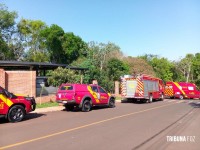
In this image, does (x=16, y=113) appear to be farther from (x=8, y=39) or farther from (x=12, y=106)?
(x=8, y=39)

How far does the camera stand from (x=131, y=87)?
27.6 meters

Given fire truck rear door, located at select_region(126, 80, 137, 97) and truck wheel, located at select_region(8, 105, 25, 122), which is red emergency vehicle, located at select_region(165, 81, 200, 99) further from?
truck wheel, located at select_region(8, 105, 25, 122)

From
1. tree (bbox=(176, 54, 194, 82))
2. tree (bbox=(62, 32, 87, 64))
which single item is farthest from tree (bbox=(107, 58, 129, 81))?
tree (bbox=(176, 54, 194, 82))

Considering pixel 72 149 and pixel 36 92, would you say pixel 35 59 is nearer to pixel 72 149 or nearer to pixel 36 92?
pixel 36 92

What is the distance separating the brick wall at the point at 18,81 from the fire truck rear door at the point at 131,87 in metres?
9.48

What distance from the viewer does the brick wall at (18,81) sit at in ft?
66.7

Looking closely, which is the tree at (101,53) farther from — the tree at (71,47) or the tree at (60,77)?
the tree at (60,77)

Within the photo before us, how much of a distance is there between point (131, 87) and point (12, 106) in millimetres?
15997

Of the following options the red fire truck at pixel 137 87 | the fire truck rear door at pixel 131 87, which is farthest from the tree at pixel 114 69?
the fire truck rear door at pixel 131 87

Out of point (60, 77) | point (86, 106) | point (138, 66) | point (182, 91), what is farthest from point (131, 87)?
point (138, 66)

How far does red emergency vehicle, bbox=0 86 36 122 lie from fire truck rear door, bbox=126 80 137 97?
49.0 feet

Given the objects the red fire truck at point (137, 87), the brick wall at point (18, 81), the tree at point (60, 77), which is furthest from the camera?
the red fire truck at point (137, 87)

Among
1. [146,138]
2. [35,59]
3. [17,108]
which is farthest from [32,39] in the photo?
[146,138]

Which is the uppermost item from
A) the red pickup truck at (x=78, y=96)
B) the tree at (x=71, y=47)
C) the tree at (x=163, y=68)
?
the tree at (x=71, y=47)
